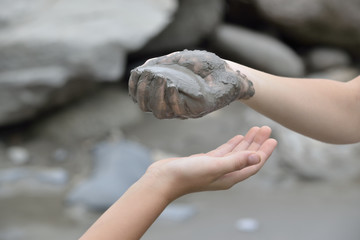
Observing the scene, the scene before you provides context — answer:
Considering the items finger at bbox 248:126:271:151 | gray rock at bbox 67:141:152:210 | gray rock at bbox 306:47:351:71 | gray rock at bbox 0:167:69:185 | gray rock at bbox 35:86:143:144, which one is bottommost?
finger at bbox 248:126:271:151

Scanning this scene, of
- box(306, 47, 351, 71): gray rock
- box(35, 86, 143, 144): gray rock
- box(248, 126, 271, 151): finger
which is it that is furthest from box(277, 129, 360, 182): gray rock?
box(248, 126, 271, 151): finger

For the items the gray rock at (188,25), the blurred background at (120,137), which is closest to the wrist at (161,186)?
the blurred background at (120,137)

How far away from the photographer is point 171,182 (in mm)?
753

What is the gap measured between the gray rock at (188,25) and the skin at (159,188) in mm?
2556

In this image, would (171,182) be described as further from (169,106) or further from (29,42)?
(29,42)

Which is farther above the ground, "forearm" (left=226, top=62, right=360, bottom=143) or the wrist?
"forearm" (left=226, top=62, right=360, bottom=143)

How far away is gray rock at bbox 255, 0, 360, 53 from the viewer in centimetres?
317

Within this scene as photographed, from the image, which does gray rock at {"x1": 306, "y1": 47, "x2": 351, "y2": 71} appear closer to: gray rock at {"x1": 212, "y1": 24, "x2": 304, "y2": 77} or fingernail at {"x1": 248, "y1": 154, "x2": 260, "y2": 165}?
gray rock at {"x1": 212, "y1": 24, "x2": 304, "y2": 77}

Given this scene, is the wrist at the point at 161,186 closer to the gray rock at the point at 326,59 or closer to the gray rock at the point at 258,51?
the gray rock at the point at 258,51

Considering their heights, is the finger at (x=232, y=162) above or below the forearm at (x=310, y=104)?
below

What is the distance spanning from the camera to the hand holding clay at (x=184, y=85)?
731 millimetres

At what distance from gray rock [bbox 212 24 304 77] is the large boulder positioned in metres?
0.79

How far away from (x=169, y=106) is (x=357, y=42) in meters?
2.97

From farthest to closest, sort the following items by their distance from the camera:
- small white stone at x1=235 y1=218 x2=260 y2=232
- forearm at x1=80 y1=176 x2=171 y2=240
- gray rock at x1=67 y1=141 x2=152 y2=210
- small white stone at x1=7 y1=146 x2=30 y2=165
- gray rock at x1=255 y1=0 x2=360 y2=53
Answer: gray rock at x1=255 y1=0 x2=360 y2=53, small white stone at x1=7 y1=146 x2=30 y2=165, gray rock at x1=67 y1=141 x2=152 y2=210, small white stone at x1=235 y1=218 x2=260 y2=232, forearm at x1=80 y1=176 x2=171 y2=240
